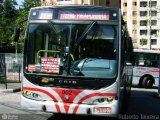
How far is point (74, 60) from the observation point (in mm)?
10305

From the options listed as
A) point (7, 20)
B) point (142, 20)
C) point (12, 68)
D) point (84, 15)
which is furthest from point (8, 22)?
point (84, 15)

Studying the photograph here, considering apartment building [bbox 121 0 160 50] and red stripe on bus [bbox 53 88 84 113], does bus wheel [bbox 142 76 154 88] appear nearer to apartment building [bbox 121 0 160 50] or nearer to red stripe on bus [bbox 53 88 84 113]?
red stripe on bus [bbox 53 88 84 113]

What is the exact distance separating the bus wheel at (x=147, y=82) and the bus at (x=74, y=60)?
15.4m

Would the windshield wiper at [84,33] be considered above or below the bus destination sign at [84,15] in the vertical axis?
below

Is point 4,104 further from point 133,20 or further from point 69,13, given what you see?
point 133,20

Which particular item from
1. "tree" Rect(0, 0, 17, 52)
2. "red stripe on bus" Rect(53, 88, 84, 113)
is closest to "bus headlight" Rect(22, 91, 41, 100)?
"red stripe on bus" Rect(53, 88, 84, 113)

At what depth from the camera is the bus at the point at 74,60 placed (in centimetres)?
1015

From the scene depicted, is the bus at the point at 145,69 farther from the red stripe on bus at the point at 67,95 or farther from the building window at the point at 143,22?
the building window at the point at 143,22

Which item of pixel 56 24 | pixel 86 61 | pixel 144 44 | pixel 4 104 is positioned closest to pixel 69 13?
pixel 56 24

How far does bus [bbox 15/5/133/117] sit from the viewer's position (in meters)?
10.1

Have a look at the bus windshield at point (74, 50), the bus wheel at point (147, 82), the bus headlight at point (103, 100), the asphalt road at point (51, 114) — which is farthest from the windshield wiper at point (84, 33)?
the bus wheel at point (147, 82)

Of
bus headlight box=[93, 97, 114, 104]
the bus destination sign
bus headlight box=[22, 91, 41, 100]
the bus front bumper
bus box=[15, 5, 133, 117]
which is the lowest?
the bus front bumper

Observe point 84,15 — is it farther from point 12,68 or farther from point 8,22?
point 8,22

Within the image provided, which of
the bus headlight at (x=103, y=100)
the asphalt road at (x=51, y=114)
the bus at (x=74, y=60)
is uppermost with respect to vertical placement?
the bus at (x=74, y=60)
